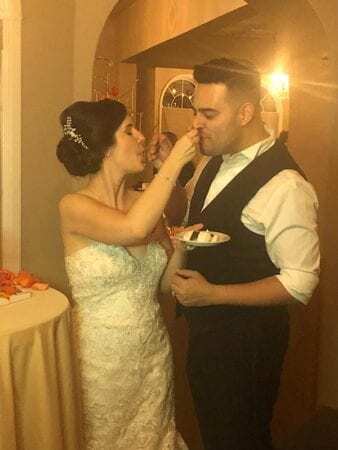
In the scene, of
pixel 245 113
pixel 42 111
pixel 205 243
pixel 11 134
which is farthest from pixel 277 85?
pixel 205 243

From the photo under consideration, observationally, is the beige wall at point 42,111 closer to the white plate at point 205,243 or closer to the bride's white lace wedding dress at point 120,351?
the bride's white lace wedding dress at point 120,351

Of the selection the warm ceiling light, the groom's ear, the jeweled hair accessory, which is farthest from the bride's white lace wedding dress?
the warm ceiling light

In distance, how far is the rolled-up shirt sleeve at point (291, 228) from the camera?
1833mm

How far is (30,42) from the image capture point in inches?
118

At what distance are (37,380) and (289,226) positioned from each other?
90 centimetres

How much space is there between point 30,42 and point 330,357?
2054 millimetres

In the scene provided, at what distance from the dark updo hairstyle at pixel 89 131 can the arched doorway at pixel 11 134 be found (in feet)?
3.27

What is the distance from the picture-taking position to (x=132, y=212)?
1.89 metres

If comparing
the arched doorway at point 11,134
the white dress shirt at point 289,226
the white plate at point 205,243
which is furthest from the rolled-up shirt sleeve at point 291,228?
the arched doorway at point 11,134

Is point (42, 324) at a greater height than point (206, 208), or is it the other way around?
point (206, 208)

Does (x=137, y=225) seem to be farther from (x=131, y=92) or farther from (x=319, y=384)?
(x=131, y=92)

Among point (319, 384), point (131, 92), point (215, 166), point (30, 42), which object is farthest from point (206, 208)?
point (131, 92)

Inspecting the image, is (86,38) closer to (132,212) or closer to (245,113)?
(245,113)

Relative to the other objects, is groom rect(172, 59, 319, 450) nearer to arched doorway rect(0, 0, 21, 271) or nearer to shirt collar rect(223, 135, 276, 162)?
shirt collar rect(223, 135, 276, 162)
